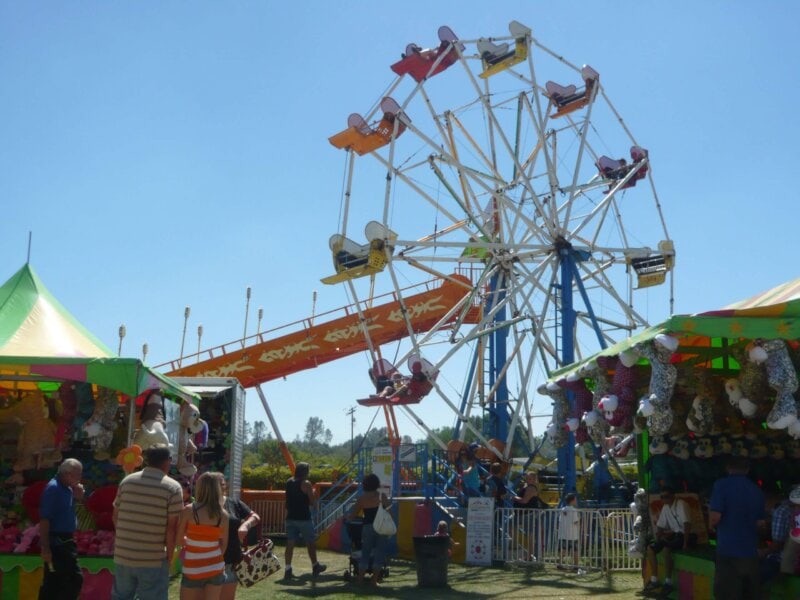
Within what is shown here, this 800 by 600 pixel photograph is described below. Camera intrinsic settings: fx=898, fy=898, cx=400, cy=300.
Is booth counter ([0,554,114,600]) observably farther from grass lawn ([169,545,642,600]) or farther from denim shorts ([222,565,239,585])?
denim shorts ([222,565,239,585])

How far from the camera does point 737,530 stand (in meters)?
7.16

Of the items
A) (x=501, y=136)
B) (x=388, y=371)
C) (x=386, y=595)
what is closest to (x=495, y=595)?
(x=386, y=595)

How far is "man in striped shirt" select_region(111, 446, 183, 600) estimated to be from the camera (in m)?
5.93

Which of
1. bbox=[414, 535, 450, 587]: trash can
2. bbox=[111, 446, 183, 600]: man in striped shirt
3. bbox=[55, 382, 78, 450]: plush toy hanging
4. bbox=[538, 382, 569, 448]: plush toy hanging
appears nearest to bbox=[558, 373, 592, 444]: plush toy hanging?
bbox=[538, 382, 569, 448]: plush toy hanging

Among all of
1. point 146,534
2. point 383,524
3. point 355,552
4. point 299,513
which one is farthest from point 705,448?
point 146,534

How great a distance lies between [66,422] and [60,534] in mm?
3675

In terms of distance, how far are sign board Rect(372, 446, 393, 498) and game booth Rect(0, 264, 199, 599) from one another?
5.19 m

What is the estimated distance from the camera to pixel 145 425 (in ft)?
32.4

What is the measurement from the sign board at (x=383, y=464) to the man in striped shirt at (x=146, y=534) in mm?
10562

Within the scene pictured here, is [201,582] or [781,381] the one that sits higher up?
[781,381]

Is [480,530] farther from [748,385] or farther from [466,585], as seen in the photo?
[748,385]

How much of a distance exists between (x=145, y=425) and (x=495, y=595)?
440cm

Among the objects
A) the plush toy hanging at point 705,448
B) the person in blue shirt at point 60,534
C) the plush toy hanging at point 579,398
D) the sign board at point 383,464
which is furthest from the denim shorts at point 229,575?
the sign board at point 383,464

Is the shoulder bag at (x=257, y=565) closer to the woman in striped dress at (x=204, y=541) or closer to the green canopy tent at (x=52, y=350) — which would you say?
the woman in striped dress at (x=204, y=541)
